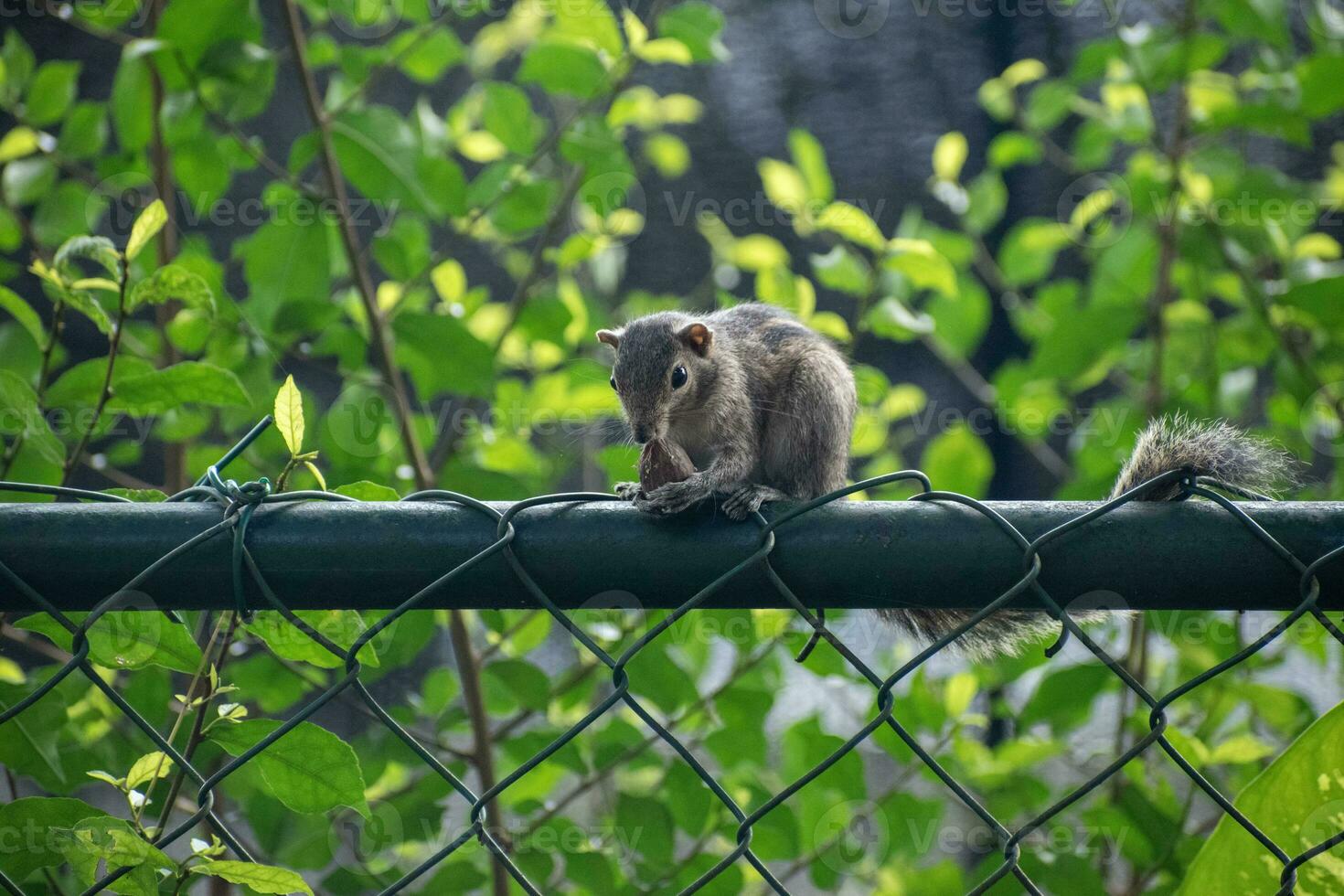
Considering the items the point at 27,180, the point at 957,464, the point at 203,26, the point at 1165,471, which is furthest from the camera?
the point at 957,464

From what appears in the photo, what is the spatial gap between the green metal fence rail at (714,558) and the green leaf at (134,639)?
0.03 metres

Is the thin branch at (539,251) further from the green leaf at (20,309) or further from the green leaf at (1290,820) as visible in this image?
the green leaf at (1290,820)

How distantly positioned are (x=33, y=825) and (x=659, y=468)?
56 cm

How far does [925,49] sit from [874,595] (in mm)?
2248

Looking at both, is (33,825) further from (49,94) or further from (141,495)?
(49,94)

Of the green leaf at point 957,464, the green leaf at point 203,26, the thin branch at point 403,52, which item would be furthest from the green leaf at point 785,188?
the green leaf at point 203,26

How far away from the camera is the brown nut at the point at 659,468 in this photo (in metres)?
0.98

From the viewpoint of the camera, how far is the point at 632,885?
1281 mm

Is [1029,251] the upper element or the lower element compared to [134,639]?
lower

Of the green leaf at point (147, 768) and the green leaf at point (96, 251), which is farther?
the green leaf at point (96, 251)

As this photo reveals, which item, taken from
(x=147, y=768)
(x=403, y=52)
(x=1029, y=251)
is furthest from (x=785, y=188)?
(x=147, y=768)

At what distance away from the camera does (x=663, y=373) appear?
1.37 m

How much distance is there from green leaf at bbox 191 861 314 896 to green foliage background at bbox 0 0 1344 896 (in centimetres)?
18

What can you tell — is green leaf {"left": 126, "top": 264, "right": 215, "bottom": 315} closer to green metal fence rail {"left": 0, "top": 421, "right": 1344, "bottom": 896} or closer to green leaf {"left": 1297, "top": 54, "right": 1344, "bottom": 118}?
green metal fence rail {"left": 0, "top": 421, "right": 1344, "bottom": 896}
